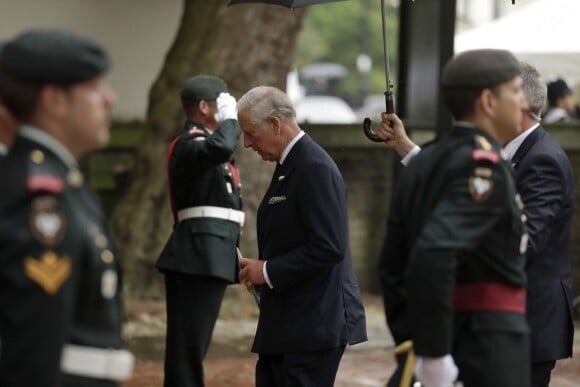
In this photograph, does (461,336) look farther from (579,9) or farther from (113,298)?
(579,9)

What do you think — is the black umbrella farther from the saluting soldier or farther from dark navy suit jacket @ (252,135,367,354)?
the saluting soldier

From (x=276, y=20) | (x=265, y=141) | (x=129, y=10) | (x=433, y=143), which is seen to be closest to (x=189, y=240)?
(x=265, y=141)

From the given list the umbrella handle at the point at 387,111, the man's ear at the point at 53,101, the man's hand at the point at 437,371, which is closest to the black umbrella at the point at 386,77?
the umbrella handle at the point at 387,111

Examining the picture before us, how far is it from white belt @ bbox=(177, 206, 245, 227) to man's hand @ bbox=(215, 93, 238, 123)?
1.58ft

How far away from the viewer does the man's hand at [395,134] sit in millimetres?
5758

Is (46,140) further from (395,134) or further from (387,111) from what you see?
(387,111)

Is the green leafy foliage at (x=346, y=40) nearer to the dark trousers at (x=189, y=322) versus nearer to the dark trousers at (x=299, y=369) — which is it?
the dark trousers at (x=189, y=322)

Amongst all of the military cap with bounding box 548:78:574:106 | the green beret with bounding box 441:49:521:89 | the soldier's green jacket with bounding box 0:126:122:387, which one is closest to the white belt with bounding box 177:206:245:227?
the green beret with bounding box 441:49:521:89

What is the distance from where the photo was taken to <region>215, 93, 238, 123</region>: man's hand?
7.10 meters

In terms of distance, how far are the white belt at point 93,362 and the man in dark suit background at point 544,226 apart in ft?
7.61

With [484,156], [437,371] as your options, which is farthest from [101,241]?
[484,156]

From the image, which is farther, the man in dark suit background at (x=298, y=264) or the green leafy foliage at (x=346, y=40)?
the green leafy foliage at (x=346, y=40)

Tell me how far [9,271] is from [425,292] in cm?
145

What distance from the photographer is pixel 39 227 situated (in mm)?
3258
